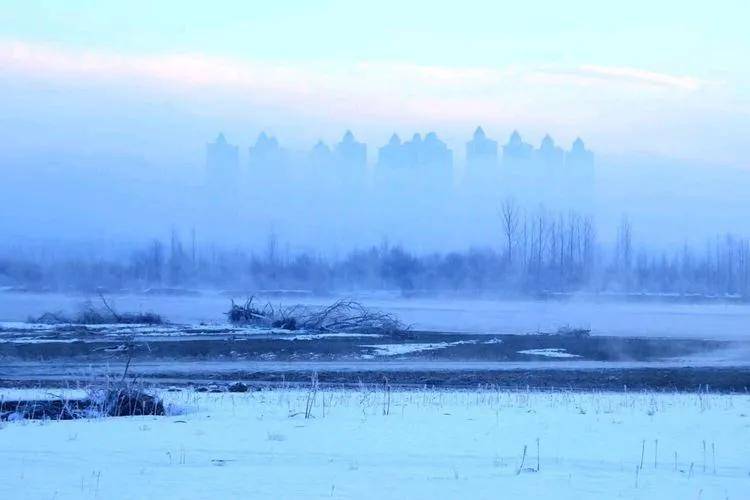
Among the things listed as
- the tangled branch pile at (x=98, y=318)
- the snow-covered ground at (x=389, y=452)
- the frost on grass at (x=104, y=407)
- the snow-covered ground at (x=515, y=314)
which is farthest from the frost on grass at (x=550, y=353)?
the frost on grass at (x=104, y=407)

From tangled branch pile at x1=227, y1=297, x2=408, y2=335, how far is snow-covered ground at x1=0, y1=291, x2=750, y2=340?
88.7 inches

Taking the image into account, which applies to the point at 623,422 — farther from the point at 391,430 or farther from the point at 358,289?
the point at 358,289

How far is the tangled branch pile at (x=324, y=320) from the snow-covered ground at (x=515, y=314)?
2254mm

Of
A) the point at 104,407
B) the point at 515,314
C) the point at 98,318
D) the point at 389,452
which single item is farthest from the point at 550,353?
the point at 515,314

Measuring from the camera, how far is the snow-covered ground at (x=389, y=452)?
28.7 feet

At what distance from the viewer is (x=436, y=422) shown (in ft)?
45.0

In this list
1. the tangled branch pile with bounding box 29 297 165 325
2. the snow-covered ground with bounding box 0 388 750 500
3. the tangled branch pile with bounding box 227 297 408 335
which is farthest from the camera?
the tangled branch pile with bounding box 29 297 165 325

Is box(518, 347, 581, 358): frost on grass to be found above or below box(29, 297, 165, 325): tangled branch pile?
below

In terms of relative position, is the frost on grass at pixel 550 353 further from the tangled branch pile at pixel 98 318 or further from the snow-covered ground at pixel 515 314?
the tangled branch pile at pixel 98 318

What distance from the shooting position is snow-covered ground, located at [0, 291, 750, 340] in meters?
47.7

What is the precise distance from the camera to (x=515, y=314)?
61.5 meters

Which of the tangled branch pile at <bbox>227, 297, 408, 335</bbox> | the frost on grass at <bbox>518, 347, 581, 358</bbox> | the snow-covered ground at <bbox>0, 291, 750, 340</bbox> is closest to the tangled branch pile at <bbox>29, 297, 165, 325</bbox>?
the snow-covered ground at <bbox>0, 291, 750, 340</bbox>

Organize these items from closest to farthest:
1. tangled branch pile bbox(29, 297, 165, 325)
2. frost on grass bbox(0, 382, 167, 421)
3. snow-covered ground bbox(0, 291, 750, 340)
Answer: frost on grass bbox(0, 382, 167, 421), tangled branch pile bbox(29, 297, 165, 325), snow-covered ground bbox(0, 291, 750, 340)

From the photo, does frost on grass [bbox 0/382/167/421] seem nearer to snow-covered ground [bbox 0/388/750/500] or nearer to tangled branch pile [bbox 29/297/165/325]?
snow-covered ground [bbox 0/388/750/500]
